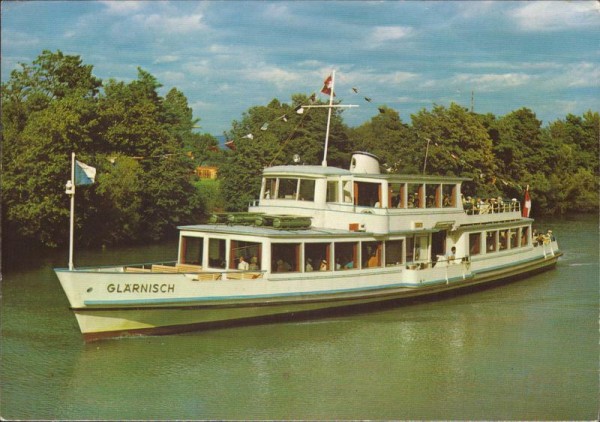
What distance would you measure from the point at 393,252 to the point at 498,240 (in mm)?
6878

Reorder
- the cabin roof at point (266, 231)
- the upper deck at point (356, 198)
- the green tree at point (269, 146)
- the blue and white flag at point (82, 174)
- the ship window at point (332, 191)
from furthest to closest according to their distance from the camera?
the green tree at point (269, 146)
the ship window at point (332, 191)
the upper deck at point (356, 198)
the cabin roof at point (266, 231)
the blue and white flag at point (82, 174)

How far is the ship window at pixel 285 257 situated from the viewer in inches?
754

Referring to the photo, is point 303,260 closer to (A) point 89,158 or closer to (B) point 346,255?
(B) point 346,255

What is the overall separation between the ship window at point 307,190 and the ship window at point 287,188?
26 centimetres

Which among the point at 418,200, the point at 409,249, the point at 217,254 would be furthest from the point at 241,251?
the point at 418,200

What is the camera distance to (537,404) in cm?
1425

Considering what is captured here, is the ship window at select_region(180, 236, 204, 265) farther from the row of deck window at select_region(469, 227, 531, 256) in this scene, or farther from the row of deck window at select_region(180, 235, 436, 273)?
the row of deck window at select_region(469, 227, 531, 256)

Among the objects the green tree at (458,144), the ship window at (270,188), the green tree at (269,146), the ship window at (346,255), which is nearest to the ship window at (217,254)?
the ship window at (346,255)

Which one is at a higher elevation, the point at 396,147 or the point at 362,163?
the point at 396,147

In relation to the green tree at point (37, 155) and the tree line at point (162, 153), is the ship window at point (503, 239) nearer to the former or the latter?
the tree line at point (162, 153)

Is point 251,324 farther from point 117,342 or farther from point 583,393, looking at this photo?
point 583,393

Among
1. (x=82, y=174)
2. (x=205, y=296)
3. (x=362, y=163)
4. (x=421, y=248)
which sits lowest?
(x=205, y=296)

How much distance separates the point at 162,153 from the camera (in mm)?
43188

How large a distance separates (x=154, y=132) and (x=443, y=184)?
23979mm
